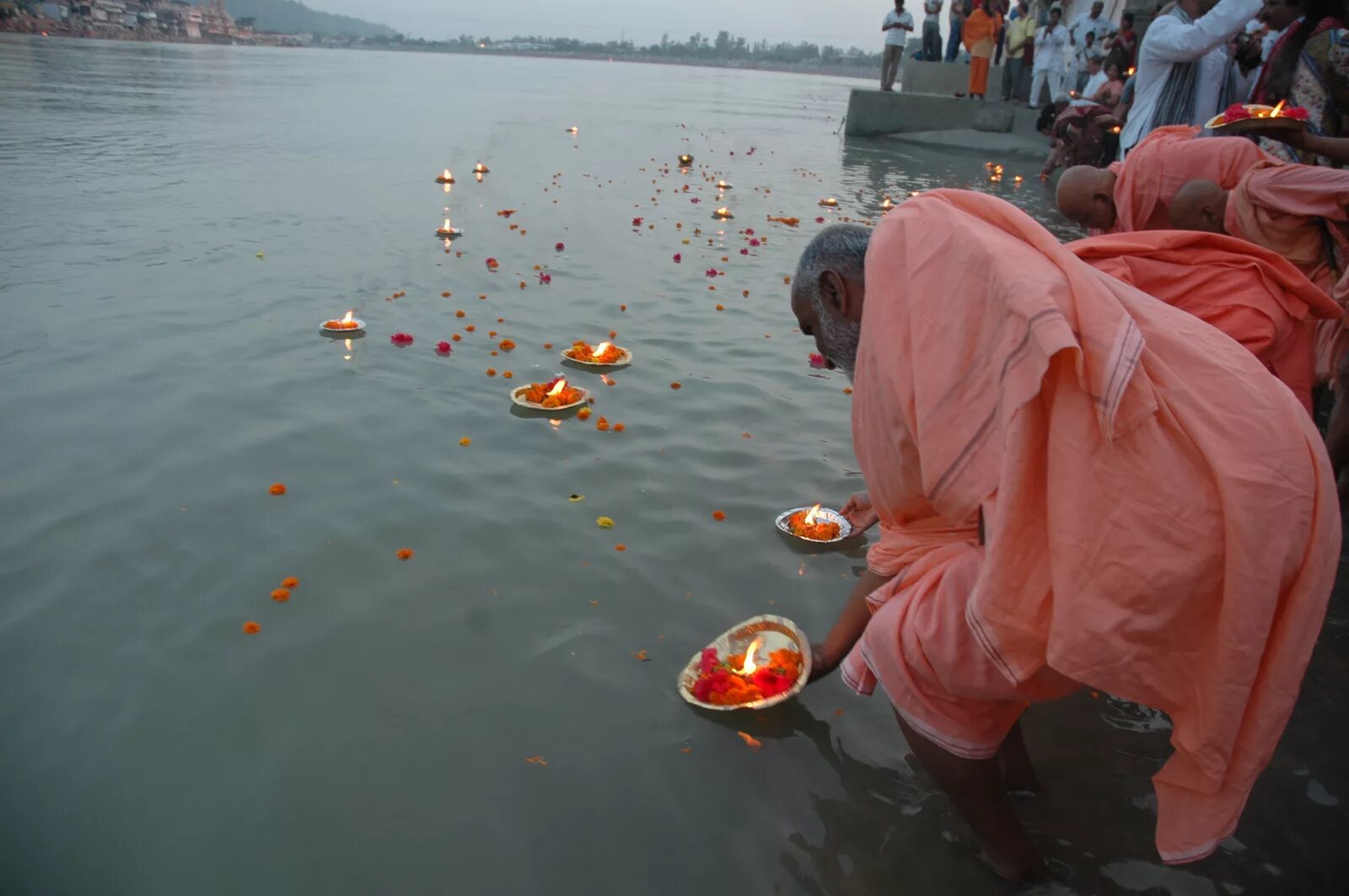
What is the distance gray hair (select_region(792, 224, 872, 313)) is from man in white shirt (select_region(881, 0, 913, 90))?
19816 millimetres

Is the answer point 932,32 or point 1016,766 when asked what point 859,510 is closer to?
point 1016,766

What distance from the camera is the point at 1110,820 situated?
9.29 feet

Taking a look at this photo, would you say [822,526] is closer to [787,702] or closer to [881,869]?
[787,702]

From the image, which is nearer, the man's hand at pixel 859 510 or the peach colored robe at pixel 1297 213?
the man's hand at pixel 859 510

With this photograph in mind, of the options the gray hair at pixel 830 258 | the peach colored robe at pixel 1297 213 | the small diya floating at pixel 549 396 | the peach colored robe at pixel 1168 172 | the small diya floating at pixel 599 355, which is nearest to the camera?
the gray hair at pixel 830 258

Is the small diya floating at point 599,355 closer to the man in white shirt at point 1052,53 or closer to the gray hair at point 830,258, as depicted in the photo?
the gray hair at point 830,258

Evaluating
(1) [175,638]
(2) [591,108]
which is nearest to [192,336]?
(1) [175,638]

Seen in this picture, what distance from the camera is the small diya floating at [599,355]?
6.13 meters

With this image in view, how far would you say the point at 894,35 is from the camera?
67.1ft

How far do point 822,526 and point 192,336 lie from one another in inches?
179

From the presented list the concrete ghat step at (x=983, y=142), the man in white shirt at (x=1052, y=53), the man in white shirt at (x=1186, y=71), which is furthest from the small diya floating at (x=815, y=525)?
the man in white shirt at (x=1052, y=53)

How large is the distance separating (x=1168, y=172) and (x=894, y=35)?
59.7ft

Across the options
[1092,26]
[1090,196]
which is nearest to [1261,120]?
[1090,196]

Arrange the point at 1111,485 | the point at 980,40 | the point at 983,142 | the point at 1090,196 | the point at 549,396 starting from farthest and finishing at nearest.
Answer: the point at 980,40, the point at 983,142, the point at 549,396, the point at 1090,196, the point at 1111,485
